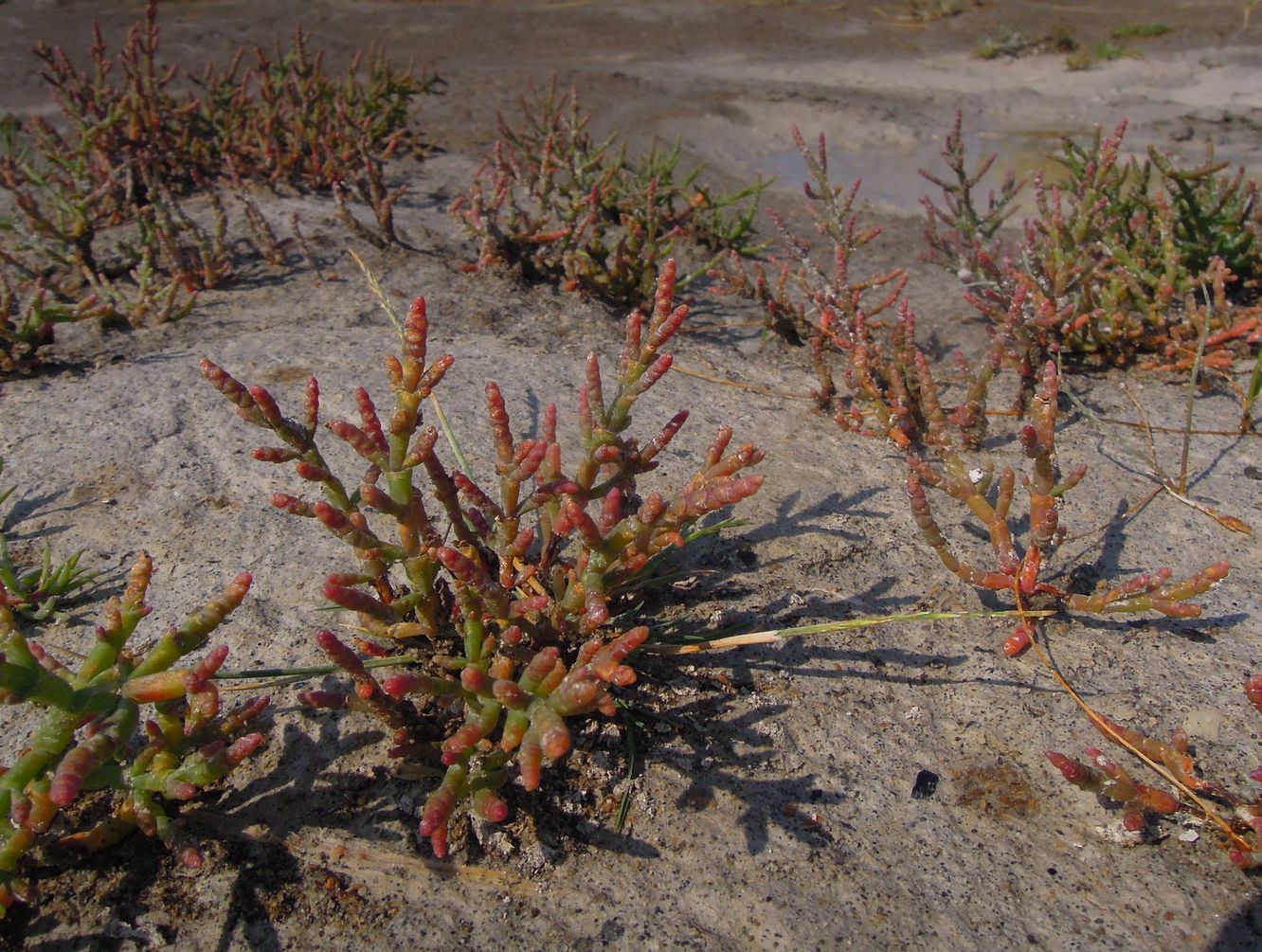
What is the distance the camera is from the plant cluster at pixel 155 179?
12.6 feet

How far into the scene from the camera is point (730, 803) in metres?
1.76

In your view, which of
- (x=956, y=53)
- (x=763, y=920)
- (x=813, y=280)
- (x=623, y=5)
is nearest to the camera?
(x=763, y=920)

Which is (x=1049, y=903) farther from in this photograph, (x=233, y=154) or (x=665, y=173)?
(x=233, y=154)

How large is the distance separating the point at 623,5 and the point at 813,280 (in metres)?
9.73

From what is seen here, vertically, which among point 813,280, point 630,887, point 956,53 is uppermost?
point 956,53

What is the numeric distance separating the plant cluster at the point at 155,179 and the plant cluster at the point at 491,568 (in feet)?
7.63

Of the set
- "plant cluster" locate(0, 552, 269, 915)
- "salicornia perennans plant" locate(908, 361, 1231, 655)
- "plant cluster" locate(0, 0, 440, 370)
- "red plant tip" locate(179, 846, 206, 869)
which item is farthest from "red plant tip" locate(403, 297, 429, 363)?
"plant cluster" locate(0, 0, 440, 370)

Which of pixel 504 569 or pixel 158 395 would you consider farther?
pixel 158 395

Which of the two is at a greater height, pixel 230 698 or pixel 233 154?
pixel 233 154

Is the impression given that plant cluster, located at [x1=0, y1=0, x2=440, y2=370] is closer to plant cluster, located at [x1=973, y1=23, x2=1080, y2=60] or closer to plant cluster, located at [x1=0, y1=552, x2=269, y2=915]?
plant cluster, located at [x1=0, y1=552, x2=269, y2=915]

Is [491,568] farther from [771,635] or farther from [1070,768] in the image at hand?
[1070,768]

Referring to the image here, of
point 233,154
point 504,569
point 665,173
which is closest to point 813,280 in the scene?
point 665,173

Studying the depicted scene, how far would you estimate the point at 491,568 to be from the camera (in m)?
2.08

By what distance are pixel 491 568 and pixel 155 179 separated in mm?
3494
